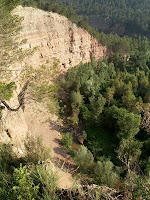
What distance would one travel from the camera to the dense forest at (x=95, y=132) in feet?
12.4

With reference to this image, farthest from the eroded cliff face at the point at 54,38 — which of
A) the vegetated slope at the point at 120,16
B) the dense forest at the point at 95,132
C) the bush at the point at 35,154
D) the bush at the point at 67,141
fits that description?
the vegetated slope at the point at 120,16

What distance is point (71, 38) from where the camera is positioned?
2677 centimetres

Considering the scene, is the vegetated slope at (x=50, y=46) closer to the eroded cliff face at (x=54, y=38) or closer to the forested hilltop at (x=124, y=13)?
the eroded cliff face at (x=54, y=38)

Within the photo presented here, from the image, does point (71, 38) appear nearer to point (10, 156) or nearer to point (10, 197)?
point (10, 156)

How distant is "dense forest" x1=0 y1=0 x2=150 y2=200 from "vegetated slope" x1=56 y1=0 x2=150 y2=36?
3296 cm

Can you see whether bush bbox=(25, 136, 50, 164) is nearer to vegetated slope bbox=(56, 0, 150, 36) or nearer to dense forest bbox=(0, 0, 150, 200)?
dense forest bbox=(0, 0, 150, 200)

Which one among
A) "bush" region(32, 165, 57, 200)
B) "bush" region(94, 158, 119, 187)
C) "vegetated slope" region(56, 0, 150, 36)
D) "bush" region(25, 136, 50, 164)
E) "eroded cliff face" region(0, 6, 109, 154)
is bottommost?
"bush" region(94, 158, 119, 187)

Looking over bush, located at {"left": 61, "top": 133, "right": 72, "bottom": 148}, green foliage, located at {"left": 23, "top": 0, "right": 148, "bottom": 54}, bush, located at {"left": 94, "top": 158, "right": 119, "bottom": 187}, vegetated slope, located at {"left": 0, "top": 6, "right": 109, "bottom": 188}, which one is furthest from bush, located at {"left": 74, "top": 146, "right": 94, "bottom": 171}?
green foliage, located at {"left": 23, "top": 0, "right": 148, "bottom": 54}

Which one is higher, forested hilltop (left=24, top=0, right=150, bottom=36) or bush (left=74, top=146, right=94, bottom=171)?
forested hilltop (left=24, top=0, right=150, bottom=36)

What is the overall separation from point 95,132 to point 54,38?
17700mm

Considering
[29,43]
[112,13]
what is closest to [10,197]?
[29,43]

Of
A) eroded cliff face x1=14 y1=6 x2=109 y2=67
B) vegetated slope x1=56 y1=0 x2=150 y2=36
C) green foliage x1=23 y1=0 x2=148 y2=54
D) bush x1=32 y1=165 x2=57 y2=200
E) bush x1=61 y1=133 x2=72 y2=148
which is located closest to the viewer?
bush x1=32 y1=165 x2=57 y2=200

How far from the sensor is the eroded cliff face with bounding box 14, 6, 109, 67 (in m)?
21.2

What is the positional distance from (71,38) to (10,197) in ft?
89.5
